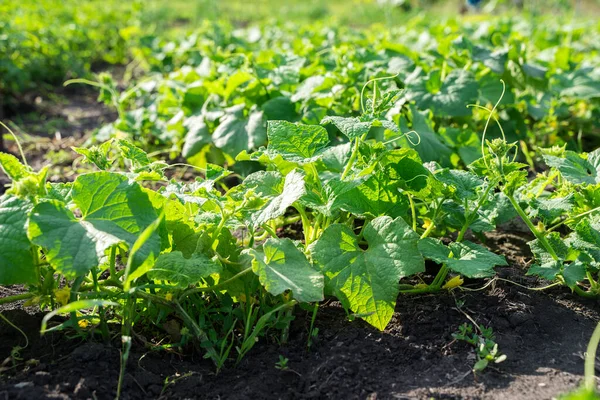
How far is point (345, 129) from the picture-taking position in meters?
2.07

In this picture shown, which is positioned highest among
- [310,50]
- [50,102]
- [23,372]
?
[310,50]

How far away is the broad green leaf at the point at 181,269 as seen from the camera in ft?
6.16

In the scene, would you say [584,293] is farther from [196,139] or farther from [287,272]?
[196,139]

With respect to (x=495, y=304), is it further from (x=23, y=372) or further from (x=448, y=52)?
(x=448, y=52)

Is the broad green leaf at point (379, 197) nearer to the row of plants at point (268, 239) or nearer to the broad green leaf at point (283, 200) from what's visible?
the row of plants at point (268, 239)

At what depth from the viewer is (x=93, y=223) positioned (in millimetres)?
1779

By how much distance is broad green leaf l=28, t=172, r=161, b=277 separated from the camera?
1656 millimetres

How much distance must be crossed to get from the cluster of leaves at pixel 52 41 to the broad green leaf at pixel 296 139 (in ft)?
12.2

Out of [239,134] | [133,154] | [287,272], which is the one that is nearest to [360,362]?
[287,272]

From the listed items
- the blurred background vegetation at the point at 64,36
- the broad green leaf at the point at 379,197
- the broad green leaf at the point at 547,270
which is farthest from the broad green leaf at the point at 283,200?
the blurred background vegetation at the point at 64,36

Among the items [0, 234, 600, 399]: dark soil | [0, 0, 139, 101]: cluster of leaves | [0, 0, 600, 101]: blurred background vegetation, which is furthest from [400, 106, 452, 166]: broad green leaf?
[0, 0, 139, 101]: cluster of leaves

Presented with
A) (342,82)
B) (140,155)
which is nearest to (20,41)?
(342,82)

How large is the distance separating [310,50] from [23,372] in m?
2.89

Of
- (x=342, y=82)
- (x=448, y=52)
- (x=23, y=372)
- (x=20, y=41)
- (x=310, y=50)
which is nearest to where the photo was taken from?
(x=23, y=372)
